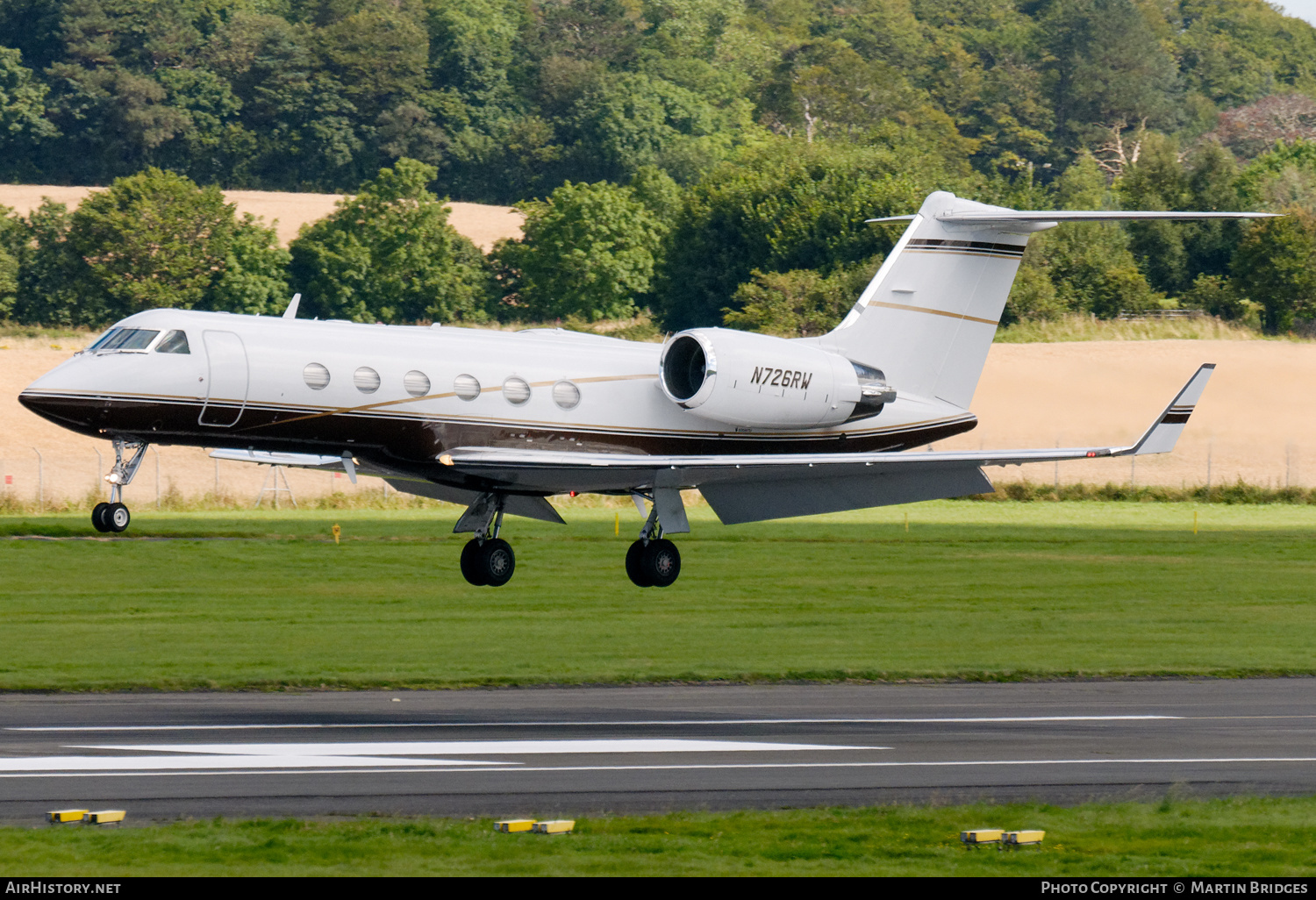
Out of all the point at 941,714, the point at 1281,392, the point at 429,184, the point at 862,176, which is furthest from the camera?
the point at 429,184

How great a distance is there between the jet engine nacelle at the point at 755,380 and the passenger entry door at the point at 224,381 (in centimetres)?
761

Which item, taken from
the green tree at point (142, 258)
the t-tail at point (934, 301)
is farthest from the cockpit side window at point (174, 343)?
the green tree at point (142, 258)

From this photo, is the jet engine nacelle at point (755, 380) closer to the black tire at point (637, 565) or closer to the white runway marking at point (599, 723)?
the black tire at point (637, 565)

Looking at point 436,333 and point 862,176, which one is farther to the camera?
point 862,176

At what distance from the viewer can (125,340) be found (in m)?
29.3

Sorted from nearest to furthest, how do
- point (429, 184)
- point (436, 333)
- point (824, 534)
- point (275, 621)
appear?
point (436, 333) < point (275, 621) < point (824, 534) < point (429, 184)

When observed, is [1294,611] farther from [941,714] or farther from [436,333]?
[436,333]

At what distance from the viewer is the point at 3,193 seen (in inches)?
5876

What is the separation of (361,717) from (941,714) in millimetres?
11054

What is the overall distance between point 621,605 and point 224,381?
1032 inches

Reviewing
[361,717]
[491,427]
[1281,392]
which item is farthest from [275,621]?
[1281,392]

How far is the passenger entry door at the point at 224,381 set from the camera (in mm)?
29266

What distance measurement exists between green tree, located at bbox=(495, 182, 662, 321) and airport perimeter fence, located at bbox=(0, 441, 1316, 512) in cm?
4157

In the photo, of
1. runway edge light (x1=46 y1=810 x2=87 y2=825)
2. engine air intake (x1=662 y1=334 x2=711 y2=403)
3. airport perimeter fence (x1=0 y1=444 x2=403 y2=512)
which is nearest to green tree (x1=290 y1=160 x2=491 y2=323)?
airport perimeter fence (x1=0 y1=444 x2=403 y2=512)
